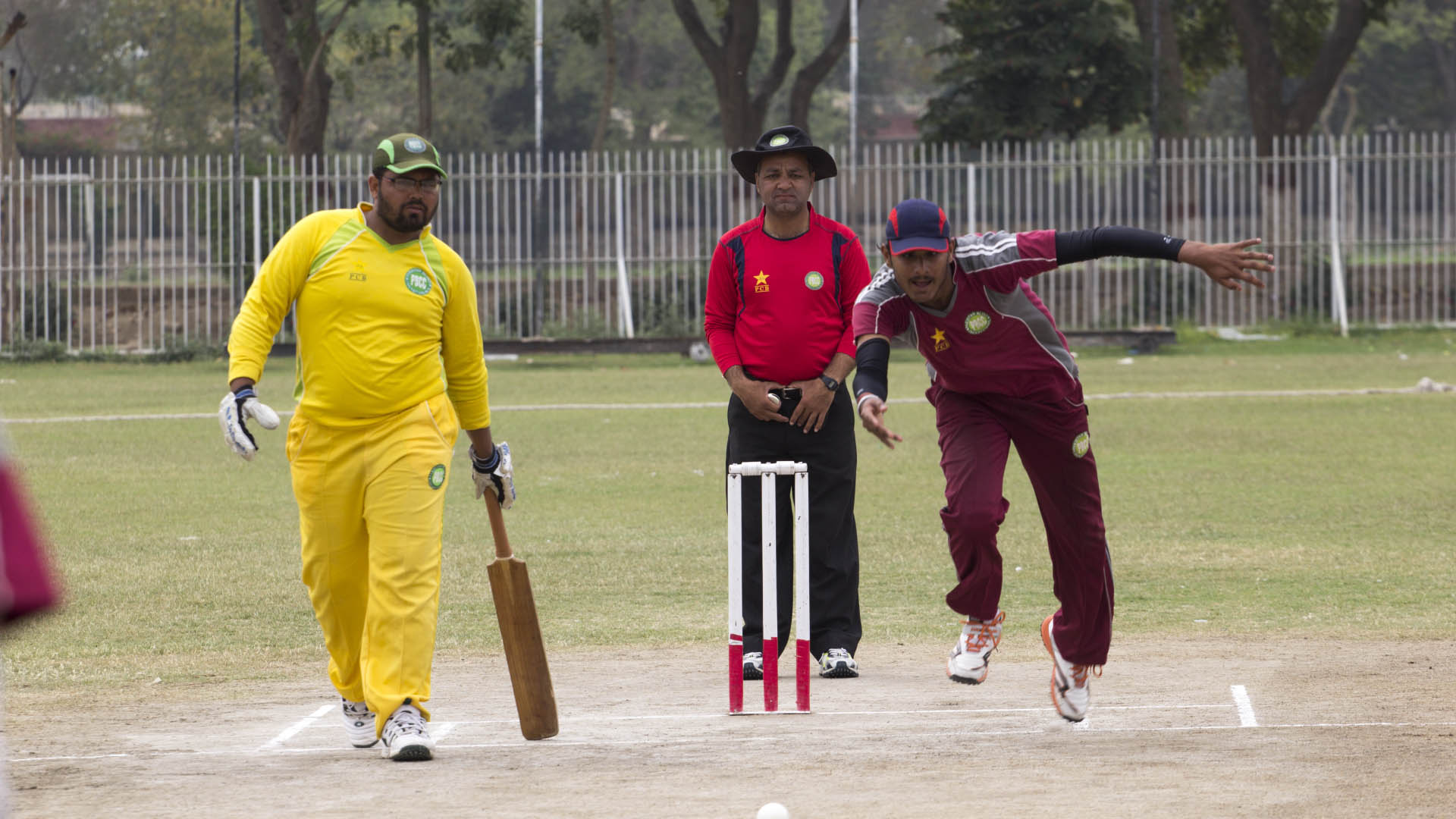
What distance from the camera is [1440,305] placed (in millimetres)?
32875

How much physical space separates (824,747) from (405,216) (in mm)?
2316

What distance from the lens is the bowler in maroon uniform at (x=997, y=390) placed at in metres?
6.59

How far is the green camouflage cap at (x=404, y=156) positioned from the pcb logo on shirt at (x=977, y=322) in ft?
6.42

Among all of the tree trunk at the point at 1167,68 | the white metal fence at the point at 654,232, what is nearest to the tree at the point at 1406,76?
the tree trunk at the point at 1167,68

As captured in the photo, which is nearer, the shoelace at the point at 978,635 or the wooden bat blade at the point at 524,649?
the wooden bat blade at the point at 524,649

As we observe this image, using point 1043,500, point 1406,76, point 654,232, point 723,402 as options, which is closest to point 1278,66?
point 654,232

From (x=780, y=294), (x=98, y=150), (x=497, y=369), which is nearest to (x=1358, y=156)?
(x=497, y=369)

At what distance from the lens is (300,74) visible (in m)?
34.8

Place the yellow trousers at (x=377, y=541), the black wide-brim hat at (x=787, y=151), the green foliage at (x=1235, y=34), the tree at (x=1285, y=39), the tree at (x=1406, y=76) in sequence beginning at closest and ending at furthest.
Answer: the yellow trousers at (x=377, y=541) → the black wide-brim hat at (x=787, y=151) → the tree at (x=1285, y=39) → the green foliage at (x=1235, y=34) → the tree at (x=1406, y=76)

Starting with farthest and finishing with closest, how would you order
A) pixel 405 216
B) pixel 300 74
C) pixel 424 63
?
1. pixel 424 63
2. pixel 300 74
3. pixel 405 216

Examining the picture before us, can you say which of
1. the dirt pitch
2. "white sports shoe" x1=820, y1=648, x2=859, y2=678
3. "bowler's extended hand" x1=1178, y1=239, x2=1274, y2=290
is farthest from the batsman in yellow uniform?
"bowler's extended hand" x1=1178, y1=239, x2=1274, y2=290

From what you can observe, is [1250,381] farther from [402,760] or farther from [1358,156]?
[402,760]

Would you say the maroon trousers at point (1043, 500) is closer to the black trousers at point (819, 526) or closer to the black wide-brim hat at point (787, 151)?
the black trousers at point (819, 526)

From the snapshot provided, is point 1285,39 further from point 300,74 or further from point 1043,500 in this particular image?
point 1043,500
